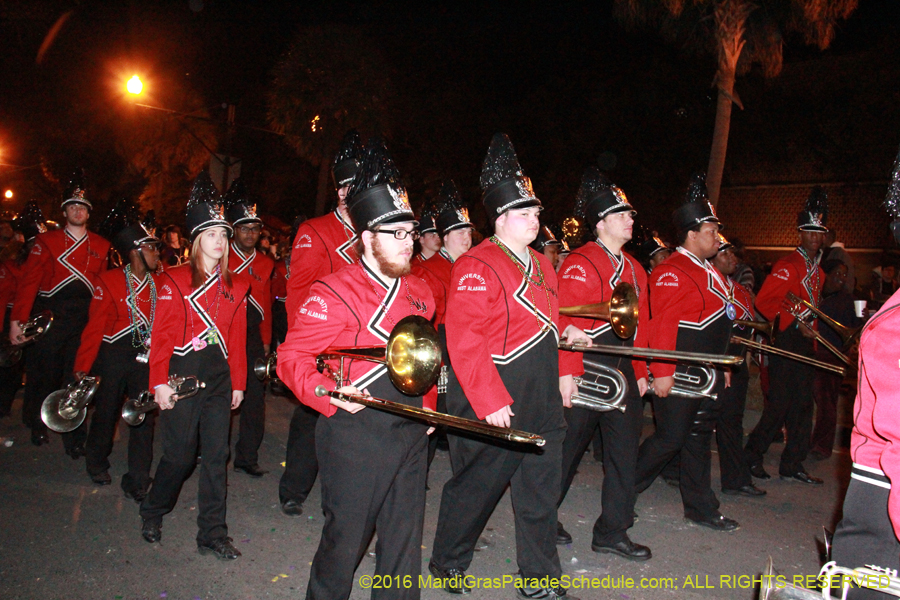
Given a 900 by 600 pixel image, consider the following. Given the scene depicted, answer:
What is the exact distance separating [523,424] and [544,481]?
0.36 m

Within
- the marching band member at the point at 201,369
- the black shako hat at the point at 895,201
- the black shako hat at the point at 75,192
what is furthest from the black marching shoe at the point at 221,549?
the black shako hat at the point at 75,192

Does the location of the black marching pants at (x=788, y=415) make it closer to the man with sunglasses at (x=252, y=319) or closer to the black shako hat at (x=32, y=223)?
the man with sunglasses at (x=252, y=319)

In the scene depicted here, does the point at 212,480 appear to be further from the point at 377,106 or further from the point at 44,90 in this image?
the point at 44,90

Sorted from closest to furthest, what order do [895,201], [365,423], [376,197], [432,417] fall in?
[895,201]
[432,417]
[365,423]
[376,197]

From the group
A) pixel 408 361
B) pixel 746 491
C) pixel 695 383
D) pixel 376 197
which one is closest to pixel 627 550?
pixel 695 383

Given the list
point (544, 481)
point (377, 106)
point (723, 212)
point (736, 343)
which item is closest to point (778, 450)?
point (736, 343)

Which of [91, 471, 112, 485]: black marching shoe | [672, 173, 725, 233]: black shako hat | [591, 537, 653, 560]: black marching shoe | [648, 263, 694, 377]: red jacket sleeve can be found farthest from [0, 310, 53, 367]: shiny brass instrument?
[672, 173, 725, 233]: black shako hat

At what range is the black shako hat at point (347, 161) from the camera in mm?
5191

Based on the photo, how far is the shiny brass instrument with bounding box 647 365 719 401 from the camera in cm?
544

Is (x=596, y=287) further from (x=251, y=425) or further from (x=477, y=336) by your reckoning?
(x=251, y=425)

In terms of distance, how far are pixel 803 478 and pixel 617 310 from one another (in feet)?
12.2

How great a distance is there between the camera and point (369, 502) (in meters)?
3.25

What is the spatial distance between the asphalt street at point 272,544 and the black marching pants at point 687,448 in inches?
8.8

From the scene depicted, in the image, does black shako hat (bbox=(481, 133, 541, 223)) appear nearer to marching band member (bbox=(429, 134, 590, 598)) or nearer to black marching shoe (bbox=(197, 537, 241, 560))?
marching band member (bbox=(429, 134, 590, 598))
